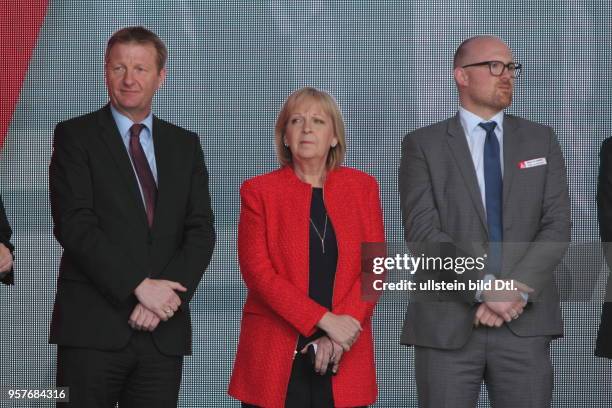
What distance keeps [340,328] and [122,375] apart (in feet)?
2.31

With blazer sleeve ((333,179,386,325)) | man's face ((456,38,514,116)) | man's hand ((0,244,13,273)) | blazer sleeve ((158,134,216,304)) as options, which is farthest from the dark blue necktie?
man's hand ((0,244,13,273))

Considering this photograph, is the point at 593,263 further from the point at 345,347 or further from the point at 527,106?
the point at 345,347

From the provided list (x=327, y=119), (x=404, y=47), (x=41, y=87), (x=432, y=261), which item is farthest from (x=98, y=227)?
(x=404, y=47)

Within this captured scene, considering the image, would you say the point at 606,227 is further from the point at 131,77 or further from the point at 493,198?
the point at 131,77

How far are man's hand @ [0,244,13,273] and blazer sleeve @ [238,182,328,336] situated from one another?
75cm

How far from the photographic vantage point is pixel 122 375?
333 cm

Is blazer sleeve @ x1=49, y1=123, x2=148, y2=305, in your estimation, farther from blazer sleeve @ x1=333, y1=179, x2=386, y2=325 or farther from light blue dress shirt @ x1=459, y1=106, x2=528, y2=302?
light blue dress shirt @ x1=459, y1=106, x2=528, y2=302

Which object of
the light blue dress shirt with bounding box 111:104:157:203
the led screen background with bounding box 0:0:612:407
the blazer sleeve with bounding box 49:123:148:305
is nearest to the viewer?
the blazer sleeve with bounding box 49:123:148:305

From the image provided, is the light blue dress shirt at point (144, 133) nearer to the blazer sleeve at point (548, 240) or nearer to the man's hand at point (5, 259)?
the man's hand at point (5, 259)

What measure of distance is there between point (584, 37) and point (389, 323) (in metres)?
1.54

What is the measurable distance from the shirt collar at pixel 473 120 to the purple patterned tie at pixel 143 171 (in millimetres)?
1115

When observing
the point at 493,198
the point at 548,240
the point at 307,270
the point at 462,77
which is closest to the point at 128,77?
the point at 307,270

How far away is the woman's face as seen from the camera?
3.54m

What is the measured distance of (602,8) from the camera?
4734 millimetres
